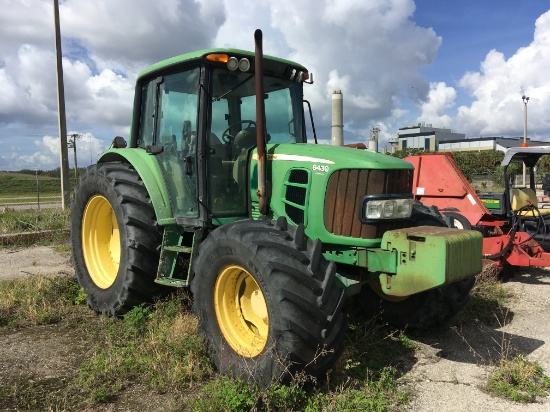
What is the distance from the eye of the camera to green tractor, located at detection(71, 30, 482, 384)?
3281 mm

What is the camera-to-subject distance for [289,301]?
314 cm

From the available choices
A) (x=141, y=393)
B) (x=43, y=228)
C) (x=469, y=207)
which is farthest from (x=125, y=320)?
(x=43, y=228)

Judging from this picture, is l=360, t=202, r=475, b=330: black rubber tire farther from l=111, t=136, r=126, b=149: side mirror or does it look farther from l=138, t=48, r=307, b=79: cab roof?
l=111, t=136, r=126, b=149: side mirror

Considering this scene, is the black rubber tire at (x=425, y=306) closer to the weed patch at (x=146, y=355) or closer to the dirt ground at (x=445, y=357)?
the dirt ground at (x=445, y=357)

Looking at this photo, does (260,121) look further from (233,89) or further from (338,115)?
(338,115)

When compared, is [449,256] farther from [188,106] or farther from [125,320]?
[125,320]

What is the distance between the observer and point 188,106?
4.56 meters

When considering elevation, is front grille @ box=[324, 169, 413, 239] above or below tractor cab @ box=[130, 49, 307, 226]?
below

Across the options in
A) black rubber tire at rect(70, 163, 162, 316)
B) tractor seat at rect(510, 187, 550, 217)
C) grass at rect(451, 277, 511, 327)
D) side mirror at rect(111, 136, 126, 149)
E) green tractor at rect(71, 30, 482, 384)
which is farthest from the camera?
tractor seat at rect(510, 187, 550, 217)

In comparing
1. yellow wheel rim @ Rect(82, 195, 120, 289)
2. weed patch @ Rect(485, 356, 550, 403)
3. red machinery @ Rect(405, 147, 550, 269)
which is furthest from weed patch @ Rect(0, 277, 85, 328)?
red machinery @ Rect(405, 147, 550, 269)

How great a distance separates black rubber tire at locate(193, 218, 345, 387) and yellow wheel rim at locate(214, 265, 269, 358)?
171 millimetres

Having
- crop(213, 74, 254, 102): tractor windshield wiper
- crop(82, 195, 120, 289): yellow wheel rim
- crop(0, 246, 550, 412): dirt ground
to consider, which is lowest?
crop(0, 246, 550, 412): dirt ground

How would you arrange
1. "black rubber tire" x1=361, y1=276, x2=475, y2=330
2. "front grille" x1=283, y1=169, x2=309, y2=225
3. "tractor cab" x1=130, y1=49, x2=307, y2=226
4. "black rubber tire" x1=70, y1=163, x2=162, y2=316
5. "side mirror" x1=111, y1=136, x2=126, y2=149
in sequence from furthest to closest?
"side mirror" x1=111, y1=136, x2=126, y2=149 → "black rubber tire" x1=70, y1=163, x2=162, y2=316 → "black rubber tire" x1=361, y1=276, x2=475, y2=330 → "tractor cab" x1=130, y1=49, x2=307, y2=226 → "front grille" x1=283, y1=169, x2=309, y2=225

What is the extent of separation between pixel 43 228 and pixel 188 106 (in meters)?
7.95
